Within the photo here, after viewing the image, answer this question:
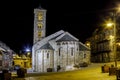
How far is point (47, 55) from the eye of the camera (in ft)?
233

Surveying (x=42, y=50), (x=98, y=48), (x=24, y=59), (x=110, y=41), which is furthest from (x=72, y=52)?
(x=24, y=59)

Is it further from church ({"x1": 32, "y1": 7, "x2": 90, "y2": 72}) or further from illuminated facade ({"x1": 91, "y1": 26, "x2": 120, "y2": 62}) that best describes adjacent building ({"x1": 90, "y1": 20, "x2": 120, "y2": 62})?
church ({"x1": 32, "y1": 7, "x2": 90, "y2": 72})

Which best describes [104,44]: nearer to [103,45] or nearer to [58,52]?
[103,45]

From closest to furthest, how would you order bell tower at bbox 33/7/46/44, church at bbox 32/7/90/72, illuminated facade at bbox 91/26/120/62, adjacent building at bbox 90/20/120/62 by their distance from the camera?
church at bbox 32/7/90/72 < adjacent building at bbox 90/20/120/62 < illuminated facade at bbox 91/26/120/62 < bell tower at bbox 33/7/46/44

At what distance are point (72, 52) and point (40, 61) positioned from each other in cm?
908

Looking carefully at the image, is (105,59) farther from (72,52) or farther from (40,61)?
(40,61)

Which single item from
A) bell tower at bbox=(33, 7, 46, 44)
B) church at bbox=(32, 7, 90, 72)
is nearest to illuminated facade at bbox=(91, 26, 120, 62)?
church at bbox=(32, 7, 90, 72)

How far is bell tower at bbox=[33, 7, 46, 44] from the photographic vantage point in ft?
255

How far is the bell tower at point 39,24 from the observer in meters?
77.6

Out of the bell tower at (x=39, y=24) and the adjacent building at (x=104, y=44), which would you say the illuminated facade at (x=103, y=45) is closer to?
the adjacent building at (x=104, y=44)

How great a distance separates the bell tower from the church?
66 cm

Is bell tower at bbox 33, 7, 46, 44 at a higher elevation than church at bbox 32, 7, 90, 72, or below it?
higher

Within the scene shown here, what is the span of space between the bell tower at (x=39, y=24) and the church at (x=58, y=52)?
657 millimetres

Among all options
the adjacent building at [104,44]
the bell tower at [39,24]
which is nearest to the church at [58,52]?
the bell tower at [39,24]
